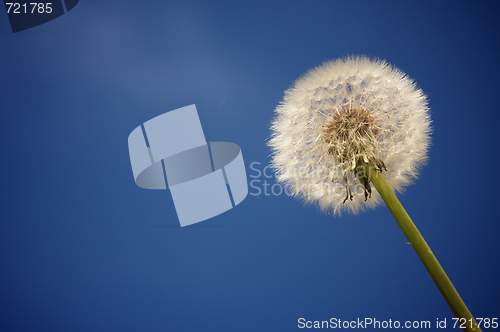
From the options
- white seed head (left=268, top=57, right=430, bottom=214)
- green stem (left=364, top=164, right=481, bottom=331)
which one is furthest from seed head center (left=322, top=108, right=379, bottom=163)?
green stem (left=364, top=164, right=481, bottom=331)

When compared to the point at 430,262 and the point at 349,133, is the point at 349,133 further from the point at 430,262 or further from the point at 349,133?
the point at 430,262

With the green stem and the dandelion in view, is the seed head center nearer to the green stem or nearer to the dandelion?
the dandelion

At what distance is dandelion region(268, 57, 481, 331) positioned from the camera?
0.99 m

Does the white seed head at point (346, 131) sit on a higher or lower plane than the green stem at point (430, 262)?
higher

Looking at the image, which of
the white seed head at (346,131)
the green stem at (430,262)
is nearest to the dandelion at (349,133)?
the white seed head at (346,131)

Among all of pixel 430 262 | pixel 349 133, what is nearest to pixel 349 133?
pixel 349 133

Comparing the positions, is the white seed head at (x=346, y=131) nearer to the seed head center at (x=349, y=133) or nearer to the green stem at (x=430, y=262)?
the seed head center at (x=349, y=133)

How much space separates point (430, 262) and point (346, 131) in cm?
58

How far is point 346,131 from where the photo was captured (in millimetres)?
1003

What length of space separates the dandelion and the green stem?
12cm

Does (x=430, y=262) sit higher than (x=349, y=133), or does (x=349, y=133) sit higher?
(x=349, y=133)

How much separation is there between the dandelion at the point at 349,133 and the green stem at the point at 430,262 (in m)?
0.12

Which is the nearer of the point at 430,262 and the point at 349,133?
the point at 430,262

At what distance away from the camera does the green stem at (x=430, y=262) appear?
0.73 m
